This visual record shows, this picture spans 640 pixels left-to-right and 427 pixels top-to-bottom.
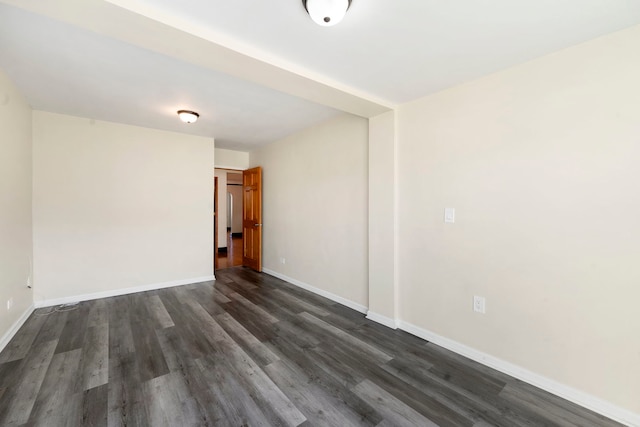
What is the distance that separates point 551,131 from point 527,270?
1.03 m

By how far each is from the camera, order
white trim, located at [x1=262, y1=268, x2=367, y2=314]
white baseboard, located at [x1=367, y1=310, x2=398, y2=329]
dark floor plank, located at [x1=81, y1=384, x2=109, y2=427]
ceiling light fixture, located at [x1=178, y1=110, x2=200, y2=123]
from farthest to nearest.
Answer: white trim, located at [x1=262, y1=268, x2=367, y2=314], ceiling light fixture, located at [x1=178, y1=110, x2=200, y2=123], white baseboard, located at [x1=367, y1=310, x2=398, y2=329], dark floor plank, located at [x1=81, y1=384, x2=109, y2=427]

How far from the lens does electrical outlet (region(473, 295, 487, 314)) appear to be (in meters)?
2.26

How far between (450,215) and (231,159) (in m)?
4.50

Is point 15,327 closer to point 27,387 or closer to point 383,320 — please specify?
point 27,387

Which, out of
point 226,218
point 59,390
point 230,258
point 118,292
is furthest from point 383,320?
point 226,218

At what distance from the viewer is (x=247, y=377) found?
6.66ft

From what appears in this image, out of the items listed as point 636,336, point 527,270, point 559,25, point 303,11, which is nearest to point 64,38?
point 303,11

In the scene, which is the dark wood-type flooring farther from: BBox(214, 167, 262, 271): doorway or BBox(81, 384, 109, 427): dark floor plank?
BBox(81, 384, 109, 427): dark floor plank

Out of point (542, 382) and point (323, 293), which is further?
point (323, 293)

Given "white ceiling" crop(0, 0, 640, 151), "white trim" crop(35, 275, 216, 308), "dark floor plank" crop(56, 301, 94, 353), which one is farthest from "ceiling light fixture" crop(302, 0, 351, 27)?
"white trim" crop(35, 275, 216, 308)

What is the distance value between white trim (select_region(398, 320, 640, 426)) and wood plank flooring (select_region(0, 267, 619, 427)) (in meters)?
0.06

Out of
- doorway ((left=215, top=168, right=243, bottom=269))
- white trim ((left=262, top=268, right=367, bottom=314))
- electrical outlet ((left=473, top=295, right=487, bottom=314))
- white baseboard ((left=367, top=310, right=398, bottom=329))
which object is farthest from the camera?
doorway ((left=215, top=168, right=243, bottom=269))

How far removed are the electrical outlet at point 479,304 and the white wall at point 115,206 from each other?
4023 millimetres

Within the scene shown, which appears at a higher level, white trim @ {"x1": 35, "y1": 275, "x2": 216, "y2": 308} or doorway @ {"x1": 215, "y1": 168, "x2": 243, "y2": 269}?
doorway @ {"x1": 215, "y1": 168, "x2": 243, "y2": 269}
